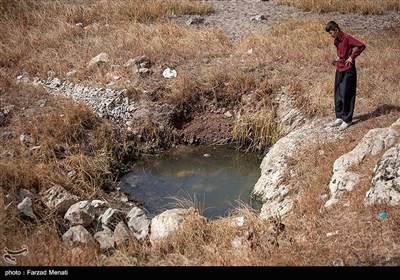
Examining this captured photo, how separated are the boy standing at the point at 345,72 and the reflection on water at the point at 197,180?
1.78 m

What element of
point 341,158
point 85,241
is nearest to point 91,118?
point 85,241

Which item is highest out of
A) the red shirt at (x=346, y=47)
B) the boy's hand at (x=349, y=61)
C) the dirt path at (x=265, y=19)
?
the red shirt at (x=346, y=47)

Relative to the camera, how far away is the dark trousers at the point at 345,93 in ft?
20.5

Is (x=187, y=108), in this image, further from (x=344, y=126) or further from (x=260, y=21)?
(x=260, y=21)

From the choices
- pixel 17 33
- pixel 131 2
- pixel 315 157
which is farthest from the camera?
pixel 131 2

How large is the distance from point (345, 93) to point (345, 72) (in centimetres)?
29

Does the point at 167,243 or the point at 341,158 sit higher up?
the point at 341,158

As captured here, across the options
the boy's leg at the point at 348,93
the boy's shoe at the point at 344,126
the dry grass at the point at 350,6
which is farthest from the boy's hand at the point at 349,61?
the dry grass at the point at 350,6

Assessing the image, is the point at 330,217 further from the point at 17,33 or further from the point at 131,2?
the point at 131,2

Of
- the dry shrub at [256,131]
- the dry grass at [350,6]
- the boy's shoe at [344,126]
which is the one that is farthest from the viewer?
the dry grass at [350,6]

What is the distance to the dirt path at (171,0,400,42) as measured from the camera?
10.9 m

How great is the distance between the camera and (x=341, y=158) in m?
5.73

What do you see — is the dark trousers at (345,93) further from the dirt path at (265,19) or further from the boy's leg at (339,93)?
the dirt path at (265,19)

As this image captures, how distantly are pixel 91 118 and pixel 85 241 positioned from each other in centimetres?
331
